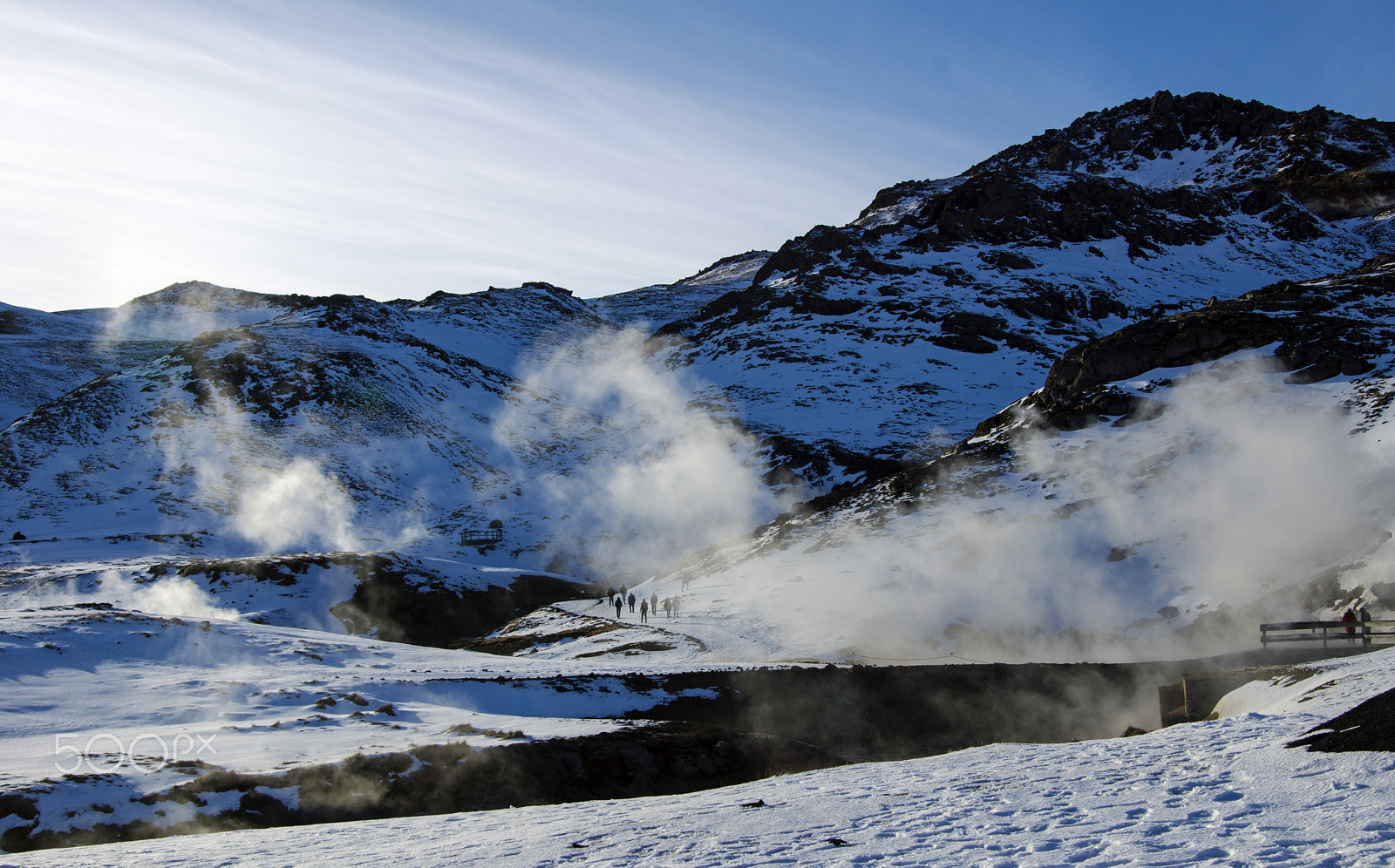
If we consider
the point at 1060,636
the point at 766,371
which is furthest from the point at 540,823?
the point at 766,371

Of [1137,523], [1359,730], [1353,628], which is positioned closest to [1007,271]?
[1137,523]

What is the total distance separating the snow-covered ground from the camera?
7.82 meters

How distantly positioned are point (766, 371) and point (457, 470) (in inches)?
1488

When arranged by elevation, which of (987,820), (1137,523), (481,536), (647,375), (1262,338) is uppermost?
(647,375)

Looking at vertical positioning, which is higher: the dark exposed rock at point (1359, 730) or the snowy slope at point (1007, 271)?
the snowy slope at point (1007, 271)

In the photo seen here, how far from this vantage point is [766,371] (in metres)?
103

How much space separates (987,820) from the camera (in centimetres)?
931

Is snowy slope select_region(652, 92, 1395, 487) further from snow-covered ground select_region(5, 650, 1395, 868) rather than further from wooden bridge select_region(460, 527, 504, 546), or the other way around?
snow-covered ground select_region(5, 650, 1395, 868)

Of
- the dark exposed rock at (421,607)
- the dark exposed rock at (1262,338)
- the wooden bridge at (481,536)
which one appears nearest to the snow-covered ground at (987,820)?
the dark exposed rock at (1262,338)

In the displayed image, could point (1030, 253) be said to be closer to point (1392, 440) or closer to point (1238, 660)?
point (1392, 440)

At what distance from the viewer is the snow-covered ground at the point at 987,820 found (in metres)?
7.82

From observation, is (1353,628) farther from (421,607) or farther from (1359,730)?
(421,607)

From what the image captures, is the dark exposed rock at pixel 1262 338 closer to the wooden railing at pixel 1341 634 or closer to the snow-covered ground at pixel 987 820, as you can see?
the wooden railing at pixel 1341 634

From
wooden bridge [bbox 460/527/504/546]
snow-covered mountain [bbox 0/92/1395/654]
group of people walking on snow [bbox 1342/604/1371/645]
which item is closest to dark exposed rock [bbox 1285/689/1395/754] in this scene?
group of people walking on snow [bbox 1342/604/1371/645]
